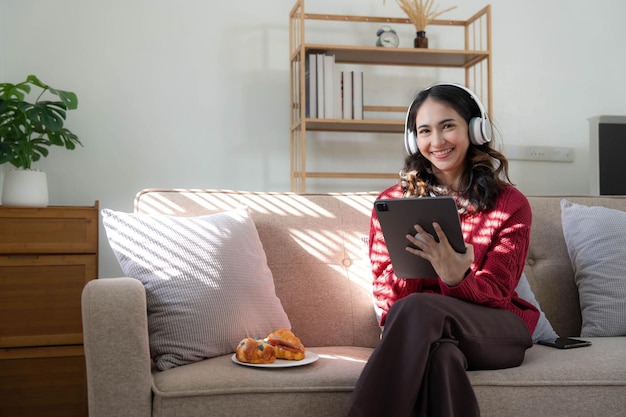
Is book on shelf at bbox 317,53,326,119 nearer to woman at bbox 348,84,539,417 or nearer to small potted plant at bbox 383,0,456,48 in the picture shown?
small potted plant at bbox 383,0,456,48

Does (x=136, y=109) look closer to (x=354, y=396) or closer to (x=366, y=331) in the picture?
(x=366, y=331)

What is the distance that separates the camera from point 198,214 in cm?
213

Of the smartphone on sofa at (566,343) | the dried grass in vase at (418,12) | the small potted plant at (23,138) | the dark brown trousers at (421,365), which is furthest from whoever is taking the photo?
the dried grass in vase at (418,12)

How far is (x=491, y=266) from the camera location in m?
1.79

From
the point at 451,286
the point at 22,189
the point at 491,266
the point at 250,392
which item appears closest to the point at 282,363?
the point at 250,392

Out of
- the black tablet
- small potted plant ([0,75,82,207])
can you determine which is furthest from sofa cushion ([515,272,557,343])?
small potted plant ([0,75,82,207])

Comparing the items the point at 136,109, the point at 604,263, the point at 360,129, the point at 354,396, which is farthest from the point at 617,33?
the point at 354,396

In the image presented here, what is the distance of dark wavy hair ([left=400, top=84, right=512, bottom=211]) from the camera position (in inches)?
75.6

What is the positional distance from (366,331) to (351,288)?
5.3 inches

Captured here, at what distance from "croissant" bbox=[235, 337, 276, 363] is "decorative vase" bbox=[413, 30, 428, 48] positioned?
2.22m

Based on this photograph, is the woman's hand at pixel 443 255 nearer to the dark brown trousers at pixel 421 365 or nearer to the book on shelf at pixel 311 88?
the dark brown trousers at pixel 421 365

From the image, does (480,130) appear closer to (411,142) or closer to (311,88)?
(411,142)

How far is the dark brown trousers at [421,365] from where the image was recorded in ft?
4.81

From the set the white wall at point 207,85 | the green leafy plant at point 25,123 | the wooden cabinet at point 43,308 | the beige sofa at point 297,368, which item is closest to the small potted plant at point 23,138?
the green leafy plant at point 25,123
